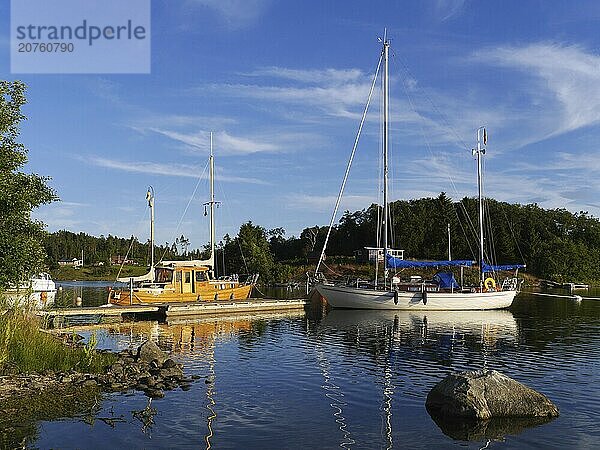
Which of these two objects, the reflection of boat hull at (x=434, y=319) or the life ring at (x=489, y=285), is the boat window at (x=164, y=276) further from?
the life ring at (x=489, y=285)

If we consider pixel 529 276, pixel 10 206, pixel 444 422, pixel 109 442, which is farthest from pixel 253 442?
pixel 529 276

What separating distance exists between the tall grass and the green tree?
172 cm

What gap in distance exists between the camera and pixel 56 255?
175625mm

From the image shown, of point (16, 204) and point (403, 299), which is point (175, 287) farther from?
point (16, 204)

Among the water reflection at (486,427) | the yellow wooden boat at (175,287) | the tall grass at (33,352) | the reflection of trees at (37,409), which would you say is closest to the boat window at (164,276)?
the yellow wooden boat at (175,287)

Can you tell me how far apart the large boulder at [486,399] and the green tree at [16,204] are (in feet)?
47.0

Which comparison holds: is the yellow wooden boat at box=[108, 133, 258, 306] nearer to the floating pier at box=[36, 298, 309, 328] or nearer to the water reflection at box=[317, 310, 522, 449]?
the floating pier at box=[36, 298, 309, 328]

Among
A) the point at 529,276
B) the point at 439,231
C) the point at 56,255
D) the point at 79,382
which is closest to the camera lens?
the point at 79,382

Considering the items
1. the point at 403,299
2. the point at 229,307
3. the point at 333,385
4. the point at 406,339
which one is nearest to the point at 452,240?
the point at 403,299

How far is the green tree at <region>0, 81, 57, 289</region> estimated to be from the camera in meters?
20.9

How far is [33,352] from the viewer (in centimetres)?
1994

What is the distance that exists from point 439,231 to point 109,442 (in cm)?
11358

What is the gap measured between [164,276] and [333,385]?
97.1 feet

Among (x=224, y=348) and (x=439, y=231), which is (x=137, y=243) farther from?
(x=224, y=348)
